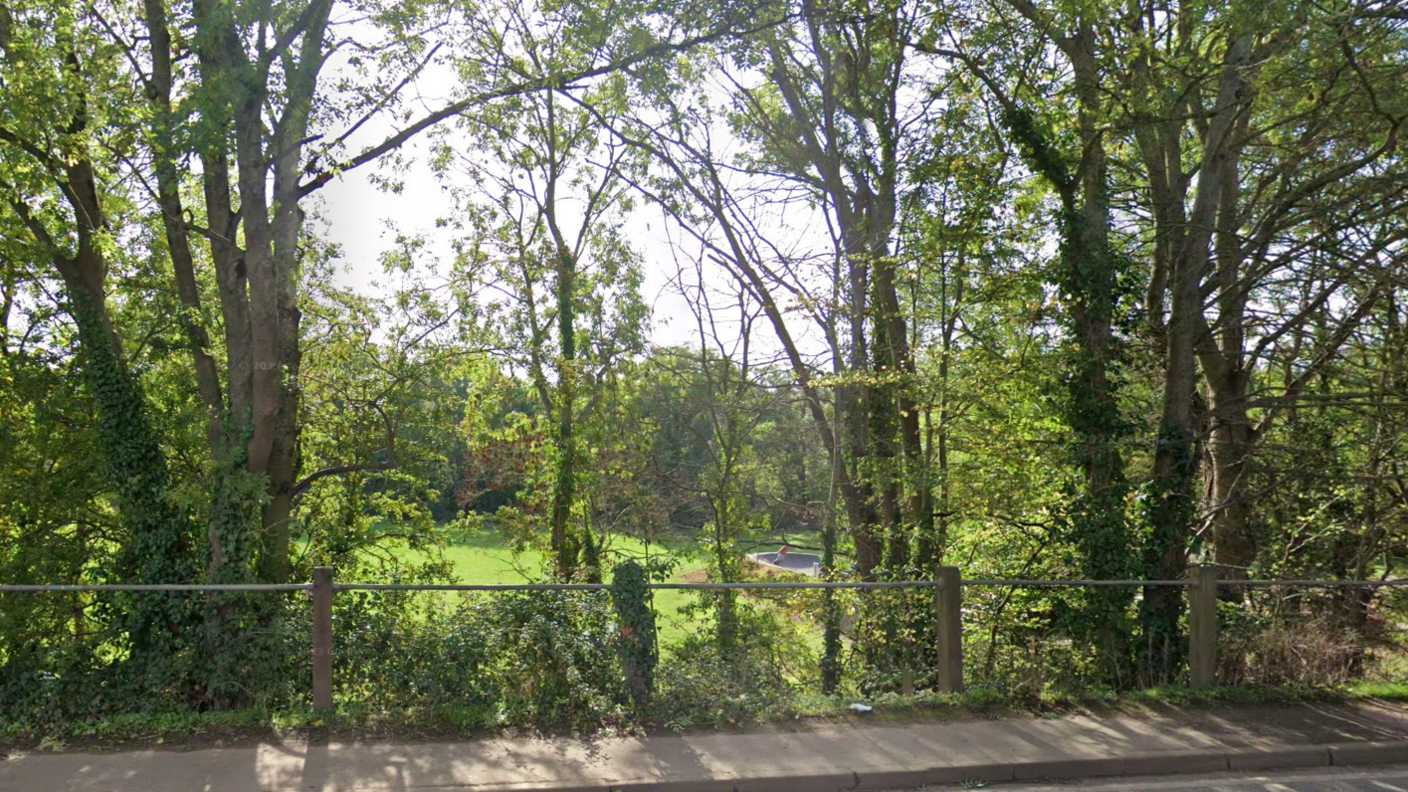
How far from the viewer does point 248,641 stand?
30.5 ft

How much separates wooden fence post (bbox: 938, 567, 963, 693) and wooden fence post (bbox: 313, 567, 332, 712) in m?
5.12

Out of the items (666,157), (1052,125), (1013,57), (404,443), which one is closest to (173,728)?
(404,443)

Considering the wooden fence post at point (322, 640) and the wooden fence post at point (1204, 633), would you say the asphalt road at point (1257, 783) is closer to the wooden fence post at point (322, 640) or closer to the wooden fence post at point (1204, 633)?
the wooden fence post at point (1204, 633)

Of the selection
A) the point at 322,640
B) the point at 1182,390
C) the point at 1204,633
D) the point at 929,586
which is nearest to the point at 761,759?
the point at 929,586

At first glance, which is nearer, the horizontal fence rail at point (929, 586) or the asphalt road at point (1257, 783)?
the asphalt road at point (1257, 783)

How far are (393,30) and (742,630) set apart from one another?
10186mm

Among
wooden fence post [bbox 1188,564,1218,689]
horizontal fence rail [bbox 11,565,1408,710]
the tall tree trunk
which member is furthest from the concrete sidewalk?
the tall tree trunk

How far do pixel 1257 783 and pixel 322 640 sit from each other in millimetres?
7013

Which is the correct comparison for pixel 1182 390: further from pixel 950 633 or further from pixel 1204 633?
pixel 950 633

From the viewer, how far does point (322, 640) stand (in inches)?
306

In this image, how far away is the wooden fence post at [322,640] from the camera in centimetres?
775

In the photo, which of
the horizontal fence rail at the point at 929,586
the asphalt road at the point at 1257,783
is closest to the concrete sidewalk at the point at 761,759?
the asphalt road at the point at 1257,783

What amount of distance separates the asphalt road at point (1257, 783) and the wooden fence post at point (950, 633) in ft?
5.84

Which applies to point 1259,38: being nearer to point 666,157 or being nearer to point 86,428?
point 666,157
